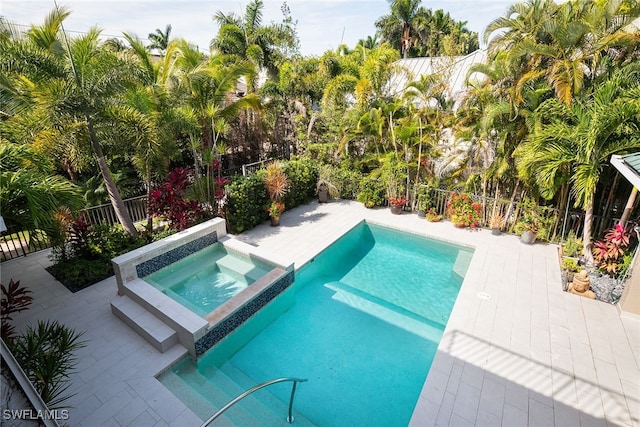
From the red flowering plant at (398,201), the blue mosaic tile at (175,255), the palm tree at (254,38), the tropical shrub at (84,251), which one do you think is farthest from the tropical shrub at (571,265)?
the palm tree at (254,38)

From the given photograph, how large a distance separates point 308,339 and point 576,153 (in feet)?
22.9

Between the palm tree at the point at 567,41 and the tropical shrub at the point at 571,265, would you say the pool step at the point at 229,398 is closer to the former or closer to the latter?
the tropical shrub at the point at 571,265

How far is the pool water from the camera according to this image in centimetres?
671

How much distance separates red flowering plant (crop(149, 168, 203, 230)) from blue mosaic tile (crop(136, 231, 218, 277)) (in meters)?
0.91

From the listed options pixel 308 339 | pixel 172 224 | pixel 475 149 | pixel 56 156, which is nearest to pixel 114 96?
pixel 172 224

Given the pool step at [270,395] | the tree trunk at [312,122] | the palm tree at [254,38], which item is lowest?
the pool step at [270,395]

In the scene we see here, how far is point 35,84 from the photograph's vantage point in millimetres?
6277

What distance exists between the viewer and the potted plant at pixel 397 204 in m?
11.5

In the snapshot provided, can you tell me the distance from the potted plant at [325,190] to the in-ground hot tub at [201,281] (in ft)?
16.7

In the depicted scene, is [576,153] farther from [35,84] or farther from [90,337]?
[35,84]

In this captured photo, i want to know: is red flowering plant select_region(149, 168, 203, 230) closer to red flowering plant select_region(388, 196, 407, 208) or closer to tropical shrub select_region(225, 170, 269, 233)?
tropical shrub select_region(225, 170, 269, 233)

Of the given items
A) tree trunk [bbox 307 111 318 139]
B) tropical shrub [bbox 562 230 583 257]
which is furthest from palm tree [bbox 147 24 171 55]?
tropical shrub [bbox 562 230 583 257]

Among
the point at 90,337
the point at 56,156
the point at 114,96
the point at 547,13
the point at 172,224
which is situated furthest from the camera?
the point at 56,156

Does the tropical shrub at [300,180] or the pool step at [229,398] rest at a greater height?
the tropical shrub at [300,180]
